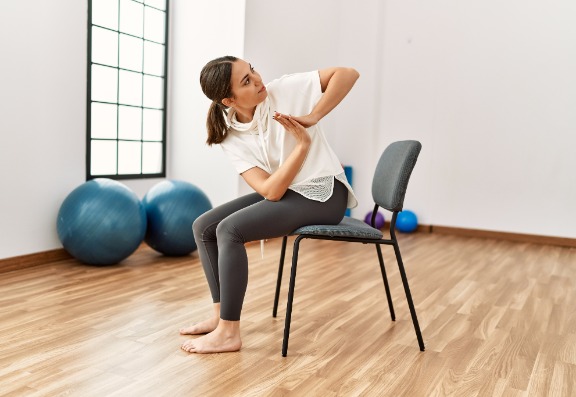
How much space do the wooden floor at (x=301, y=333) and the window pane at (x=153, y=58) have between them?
4.68ft

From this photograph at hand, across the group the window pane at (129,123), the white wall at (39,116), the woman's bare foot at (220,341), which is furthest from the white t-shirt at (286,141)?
the window pane at (129,123)

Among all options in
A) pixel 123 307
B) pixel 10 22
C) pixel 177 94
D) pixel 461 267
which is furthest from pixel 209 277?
pixel 177 94

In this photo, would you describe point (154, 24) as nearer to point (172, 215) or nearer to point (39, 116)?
point (39, 116)

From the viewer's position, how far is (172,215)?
333 cm

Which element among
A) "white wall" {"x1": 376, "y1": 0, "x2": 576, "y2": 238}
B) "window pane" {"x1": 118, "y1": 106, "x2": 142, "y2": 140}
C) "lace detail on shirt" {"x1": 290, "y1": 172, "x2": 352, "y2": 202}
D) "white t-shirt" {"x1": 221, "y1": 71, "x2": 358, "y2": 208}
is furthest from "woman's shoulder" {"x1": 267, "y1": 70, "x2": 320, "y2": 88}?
"white wall" {"x1": 376, "y1": 0, "x2": 576, "y2": 238}

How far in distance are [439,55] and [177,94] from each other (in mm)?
2406

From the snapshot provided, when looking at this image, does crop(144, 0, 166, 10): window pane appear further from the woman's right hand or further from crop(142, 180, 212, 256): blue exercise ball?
the woman's right hand

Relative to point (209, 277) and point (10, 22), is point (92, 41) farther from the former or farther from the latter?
point (209, 277)

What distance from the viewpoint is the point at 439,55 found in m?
5.11

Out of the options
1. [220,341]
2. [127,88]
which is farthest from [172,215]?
[220,341]

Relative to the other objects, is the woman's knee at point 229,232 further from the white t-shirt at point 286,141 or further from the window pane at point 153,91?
the window pane at point 153,91

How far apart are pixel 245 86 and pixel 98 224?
1567 mm

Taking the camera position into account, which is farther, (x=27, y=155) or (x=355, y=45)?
(x=355, y=45)

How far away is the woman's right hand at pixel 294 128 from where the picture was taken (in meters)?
1.79
